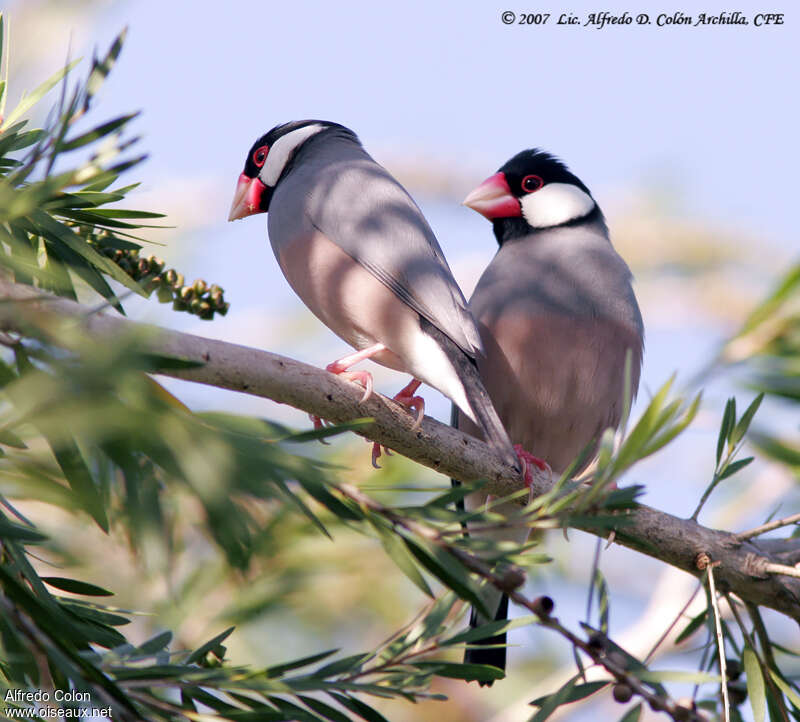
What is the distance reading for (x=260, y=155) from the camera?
10.9 feet

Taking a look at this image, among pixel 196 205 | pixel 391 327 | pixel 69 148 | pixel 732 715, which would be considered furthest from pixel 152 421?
pixel 196 205

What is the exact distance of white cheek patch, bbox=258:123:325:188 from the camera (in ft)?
10.7

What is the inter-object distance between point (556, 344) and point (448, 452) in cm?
105

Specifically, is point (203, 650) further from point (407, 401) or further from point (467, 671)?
point (407, 401)

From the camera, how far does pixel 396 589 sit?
2.88m

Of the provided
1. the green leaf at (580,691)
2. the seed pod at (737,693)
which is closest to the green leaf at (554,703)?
the green leaf at (580,691)

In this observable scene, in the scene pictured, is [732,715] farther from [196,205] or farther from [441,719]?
[196,205]

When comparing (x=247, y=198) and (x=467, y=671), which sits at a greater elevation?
(x=247, y=198)

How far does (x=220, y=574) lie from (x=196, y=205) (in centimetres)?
523

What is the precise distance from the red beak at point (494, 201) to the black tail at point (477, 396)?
106 centimetres

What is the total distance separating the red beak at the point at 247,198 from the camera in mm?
3307

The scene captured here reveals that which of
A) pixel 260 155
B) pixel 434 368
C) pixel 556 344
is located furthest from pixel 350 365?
pixel 260 155

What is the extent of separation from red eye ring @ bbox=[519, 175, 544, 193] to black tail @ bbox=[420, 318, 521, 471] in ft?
3.85

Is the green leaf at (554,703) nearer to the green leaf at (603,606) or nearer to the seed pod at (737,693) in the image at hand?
the green leaf at (603,606)
